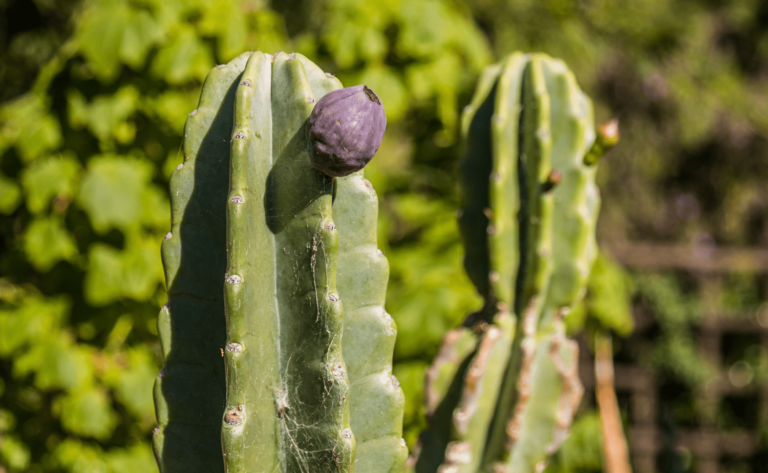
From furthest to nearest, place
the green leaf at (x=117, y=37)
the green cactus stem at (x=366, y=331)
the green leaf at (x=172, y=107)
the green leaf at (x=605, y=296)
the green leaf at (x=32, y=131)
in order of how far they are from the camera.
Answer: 1. the green leaf at (x=605, y=296)
2. the green leaf at (x=172, y=107)
3. the green leaf at (x=32, y=131)
4. the green leaf at (x=117, y=37)
5. the green cactus stem at (x=366, y=331)

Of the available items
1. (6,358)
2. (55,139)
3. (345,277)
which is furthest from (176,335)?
(6,358)

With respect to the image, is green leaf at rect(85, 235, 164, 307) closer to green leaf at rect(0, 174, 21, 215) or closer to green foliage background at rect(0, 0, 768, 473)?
green foliage background at rect(0, 0, 768, 473)

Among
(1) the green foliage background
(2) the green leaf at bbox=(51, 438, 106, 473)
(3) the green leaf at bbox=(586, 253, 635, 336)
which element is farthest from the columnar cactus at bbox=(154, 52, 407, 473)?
(3) the green leaf at bbox=(586, 253, 635, 336)

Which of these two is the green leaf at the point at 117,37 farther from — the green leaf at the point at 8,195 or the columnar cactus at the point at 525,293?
the columnar cactus at the point at 525,293

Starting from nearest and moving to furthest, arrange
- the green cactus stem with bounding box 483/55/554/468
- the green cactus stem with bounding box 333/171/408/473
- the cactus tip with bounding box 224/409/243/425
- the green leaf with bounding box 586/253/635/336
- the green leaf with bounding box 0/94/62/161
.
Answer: the cactus tip with bounding box 224/409/243/425 < the green cactus stem with bounding box 333/171/408/473 < the green cactus stem with bounding box 483/55/554/468 < the green leaf with bounding box 0/94/62/161 < the green leaf with bounding box 586/253/635/336

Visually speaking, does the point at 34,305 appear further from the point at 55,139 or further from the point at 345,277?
the point at 345,277

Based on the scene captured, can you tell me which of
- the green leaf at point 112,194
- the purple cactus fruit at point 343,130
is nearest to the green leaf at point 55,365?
the green leaf at point 112,194

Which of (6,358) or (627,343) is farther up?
(6,358)
